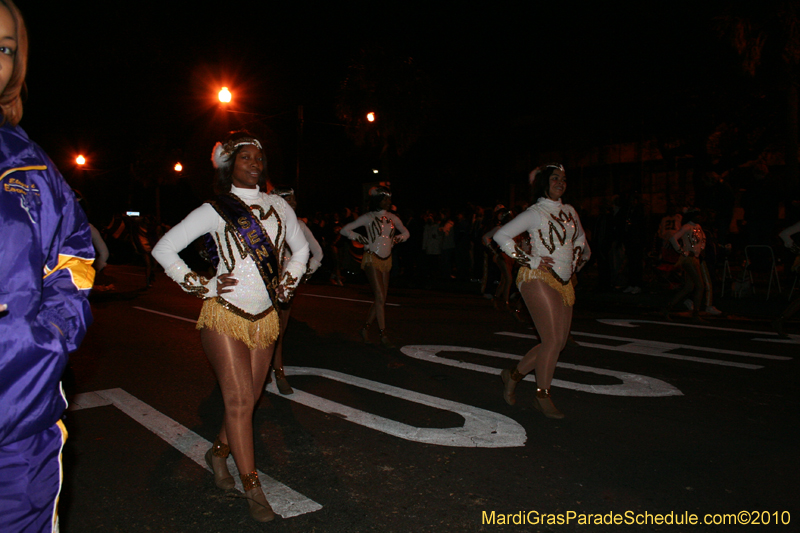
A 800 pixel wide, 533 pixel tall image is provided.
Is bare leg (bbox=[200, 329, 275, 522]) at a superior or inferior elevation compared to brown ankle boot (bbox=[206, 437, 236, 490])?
superior

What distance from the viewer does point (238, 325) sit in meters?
3.25

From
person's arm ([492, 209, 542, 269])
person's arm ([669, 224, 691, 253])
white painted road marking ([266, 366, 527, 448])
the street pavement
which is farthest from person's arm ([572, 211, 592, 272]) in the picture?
person's arm ([669, 224, 691, 253])

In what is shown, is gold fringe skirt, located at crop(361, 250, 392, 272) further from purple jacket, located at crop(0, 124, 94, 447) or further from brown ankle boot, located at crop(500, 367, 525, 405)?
purple jacket, located at crop(0, 124, 94, 447)

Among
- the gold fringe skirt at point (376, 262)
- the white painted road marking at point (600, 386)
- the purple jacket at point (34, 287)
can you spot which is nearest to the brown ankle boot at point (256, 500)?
the purple jacket at point (34, 287)

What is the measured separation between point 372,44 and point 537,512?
2288cm

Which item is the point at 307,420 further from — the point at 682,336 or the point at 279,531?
the point at 682,336

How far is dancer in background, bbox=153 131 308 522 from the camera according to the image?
3.22 metres

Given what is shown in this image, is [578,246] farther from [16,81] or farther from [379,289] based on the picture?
[16,81]

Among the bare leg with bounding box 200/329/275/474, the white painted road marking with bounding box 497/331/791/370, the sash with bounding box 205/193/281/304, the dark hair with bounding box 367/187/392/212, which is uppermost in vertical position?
the dark hair with bounding box 367/187/392/212

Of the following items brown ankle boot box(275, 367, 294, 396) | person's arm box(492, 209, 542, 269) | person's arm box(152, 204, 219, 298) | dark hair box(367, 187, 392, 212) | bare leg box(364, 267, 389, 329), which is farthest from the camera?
dark hair box(367, 187, 392, 212)

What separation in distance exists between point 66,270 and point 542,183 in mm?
3896

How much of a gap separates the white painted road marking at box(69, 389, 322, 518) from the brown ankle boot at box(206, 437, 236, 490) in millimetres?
74

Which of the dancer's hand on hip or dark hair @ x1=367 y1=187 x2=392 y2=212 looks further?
dark hair @ x1=367 y1=187 x2=392 y2=212

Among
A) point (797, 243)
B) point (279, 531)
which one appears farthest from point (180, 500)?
point (797, 243)
